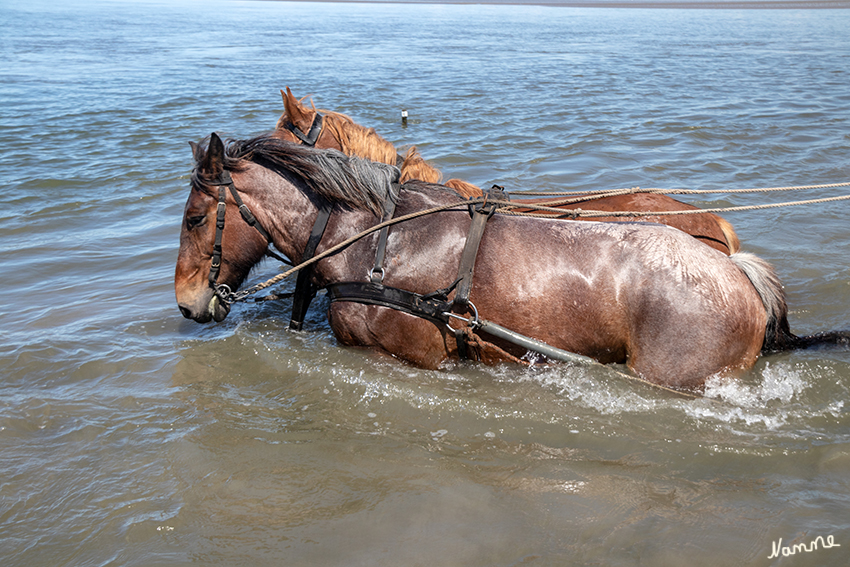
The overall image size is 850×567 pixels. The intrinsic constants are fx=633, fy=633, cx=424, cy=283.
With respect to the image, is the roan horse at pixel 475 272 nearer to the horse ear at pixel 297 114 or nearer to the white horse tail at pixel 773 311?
the white horse tail at pixel 773 311

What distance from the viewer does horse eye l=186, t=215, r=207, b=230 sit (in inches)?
157

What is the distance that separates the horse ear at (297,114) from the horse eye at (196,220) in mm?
1468

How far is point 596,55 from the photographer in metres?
22.5

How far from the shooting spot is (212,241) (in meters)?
4.05

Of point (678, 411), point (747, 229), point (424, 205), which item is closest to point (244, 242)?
point (424, 205)

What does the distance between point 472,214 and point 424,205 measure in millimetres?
339

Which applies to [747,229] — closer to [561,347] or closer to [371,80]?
[561,347]

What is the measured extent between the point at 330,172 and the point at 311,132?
1248 millimetres

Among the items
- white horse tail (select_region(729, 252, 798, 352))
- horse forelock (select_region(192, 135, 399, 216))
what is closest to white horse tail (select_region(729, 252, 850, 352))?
white horse tail (select_region(729, 252, 798, 352))

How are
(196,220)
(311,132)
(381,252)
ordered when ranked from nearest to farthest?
(381,252), (196,220), (311,132)

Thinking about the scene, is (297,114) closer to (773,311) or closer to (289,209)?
(289,209)

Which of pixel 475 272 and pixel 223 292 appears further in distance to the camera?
pixel 223 292
